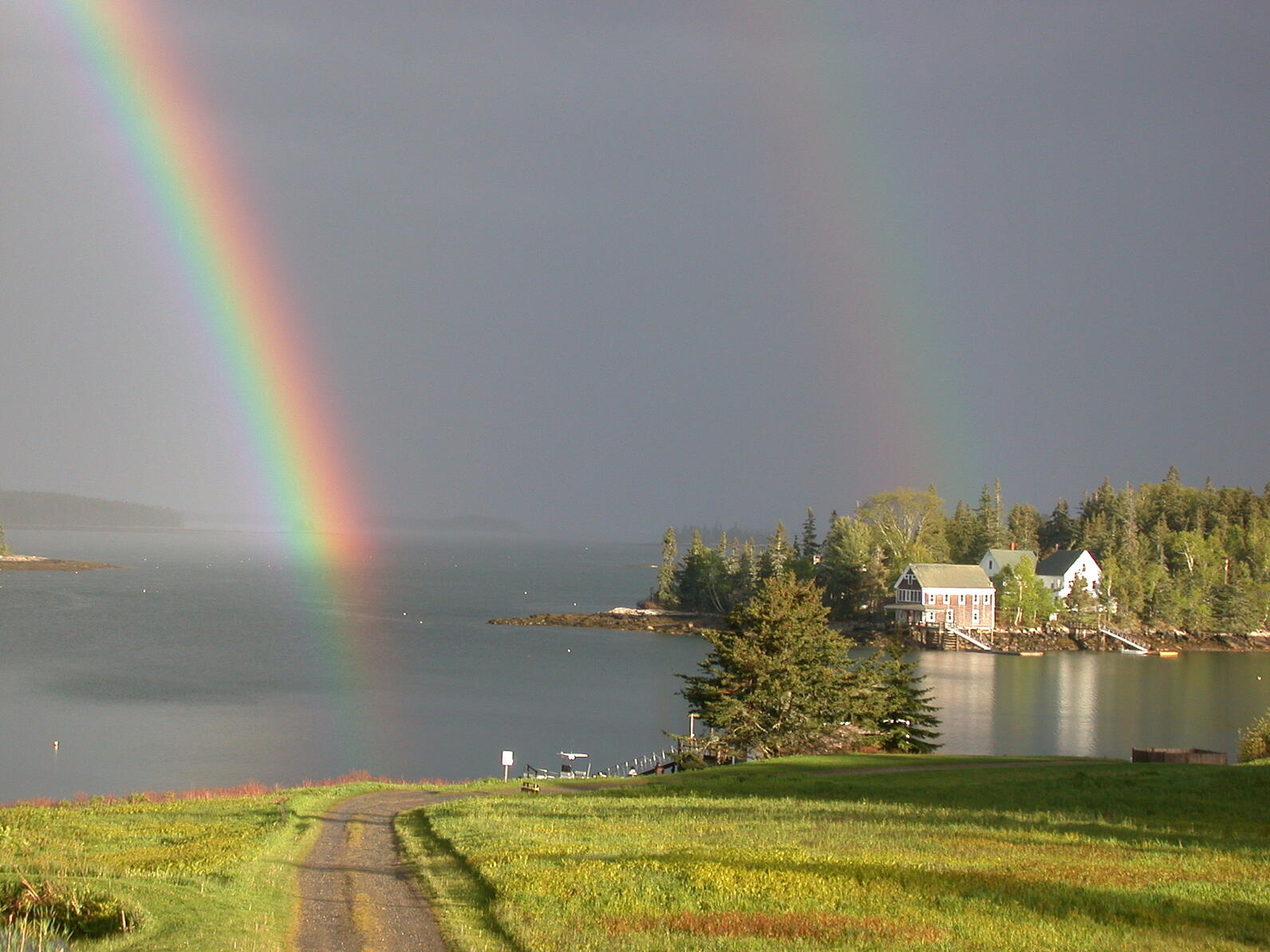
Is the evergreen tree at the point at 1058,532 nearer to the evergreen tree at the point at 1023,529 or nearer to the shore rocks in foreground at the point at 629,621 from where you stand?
the evergreen tree at the point at 1023,529

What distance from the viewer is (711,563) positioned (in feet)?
468

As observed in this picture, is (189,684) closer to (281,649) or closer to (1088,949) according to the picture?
(281,649)

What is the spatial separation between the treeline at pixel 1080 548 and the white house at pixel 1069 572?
177 cm

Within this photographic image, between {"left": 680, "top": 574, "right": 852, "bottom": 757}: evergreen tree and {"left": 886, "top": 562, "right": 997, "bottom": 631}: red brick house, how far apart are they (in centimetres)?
7935

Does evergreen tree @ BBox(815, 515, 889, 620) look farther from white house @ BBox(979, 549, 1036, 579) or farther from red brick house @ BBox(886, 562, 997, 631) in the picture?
white house @ BBox(979, 549, 1036, 579)

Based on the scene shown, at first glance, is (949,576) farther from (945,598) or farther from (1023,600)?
(1023,600)

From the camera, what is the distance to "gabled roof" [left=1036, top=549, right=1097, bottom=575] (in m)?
133

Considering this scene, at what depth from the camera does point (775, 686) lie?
44.2 metres

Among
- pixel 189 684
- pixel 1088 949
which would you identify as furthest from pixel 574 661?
pixel 1088 949

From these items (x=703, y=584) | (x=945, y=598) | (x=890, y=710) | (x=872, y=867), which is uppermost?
(x=945, y=598)

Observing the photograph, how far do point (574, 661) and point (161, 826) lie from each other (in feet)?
244

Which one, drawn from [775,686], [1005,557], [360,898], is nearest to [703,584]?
[1005,557]

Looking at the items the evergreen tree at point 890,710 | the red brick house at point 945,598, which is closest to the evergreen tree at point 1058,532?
the red brick house at point 945,598

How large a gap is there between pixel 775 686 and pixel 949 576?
84818 mm
